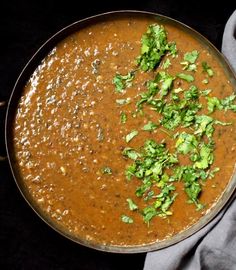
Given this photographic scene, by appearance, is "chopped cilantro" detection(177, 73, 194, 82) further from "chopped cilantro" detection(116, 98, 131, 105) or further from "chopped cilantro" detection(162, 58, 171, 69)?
"chopped cilantro" detection(116, 98, 131, 105)

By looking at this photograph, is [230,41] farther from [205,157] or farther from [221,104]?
[205,157]

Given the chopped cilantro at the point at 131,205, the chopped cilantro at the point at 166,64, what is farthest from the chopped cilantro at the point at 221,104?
the chopped cilantro at the point at 131,205

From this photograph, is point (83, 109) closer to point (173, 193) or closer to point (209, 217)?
point (173, 193)

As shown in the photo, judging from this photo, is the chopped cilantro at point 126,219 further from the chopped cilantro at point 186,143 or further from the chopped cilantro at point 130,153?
the chopped cilantro at point 186,143

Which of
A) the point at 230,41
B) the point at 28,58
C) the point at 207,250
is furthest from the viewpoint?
the point at 28,58

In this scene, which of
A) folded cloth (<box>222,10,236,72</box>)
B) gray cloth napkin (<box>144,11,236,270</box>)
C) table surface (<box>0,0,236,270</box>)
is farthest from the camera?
table surface (<box>0,0,236,270</box>)

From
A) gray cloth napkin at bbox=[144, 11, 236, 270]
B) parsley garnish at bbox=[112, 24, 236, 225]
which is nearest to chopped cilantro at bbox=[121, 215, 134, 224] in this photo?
parsley garnish at bbox=[112, 24, 236, 225]

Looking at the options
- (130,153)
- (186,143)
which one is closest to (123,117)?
(130,153)
